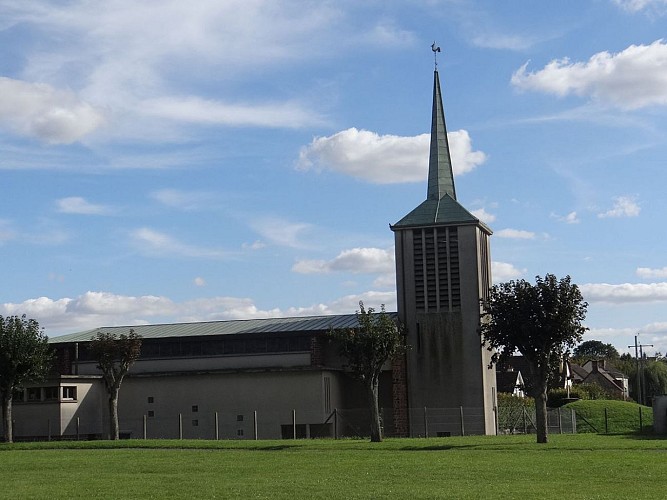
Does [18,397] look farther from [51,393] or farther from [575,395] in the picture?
[575,395]

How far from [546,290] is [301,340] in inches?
715

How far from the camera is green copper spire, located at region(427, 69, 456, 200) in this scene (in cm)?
6192

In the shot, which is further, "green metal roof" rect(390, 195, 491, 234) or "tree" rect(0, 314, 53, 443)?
"green metal roof" rect(390, 195, 491, 234)

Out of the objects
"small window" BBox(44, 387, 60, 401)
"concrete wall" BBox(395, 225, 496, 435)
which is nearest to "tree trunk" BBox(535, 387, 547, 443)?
"concrete wall" BBox(395, 225, 496, 435)

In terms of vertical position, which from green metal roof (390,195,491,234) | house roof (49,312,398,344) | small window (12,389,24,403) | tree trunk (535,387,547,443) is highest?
green metal roof (390,195,491,234)

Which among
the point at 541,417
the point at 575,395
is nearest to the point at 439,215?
the point at 541,417

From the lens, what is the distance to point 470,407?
55781 millimetres

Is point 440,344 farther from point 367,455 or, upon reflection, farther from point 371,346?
point 367,455

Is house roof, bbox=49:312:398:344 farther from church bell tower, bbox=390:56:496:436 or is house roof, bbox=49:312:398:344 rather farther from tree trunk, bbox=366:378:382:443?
tree trunk, bbox=366:378:382:443

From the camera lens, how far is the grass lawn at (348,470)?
22.5 metres

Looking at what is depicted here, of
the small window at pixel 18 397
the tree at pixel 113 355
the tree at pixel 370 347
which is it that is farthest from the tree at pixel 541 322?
the small window at pixel 18 397

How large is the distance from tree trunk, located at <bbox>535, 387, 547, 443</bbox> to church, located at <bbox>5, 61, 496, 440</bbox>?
1279 cm

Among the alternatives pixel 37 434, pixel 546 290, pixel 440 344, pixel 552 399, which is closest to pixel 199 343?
pixel 37 434

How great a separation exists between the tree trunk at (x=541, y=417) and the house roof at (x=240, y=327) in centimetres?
1658
